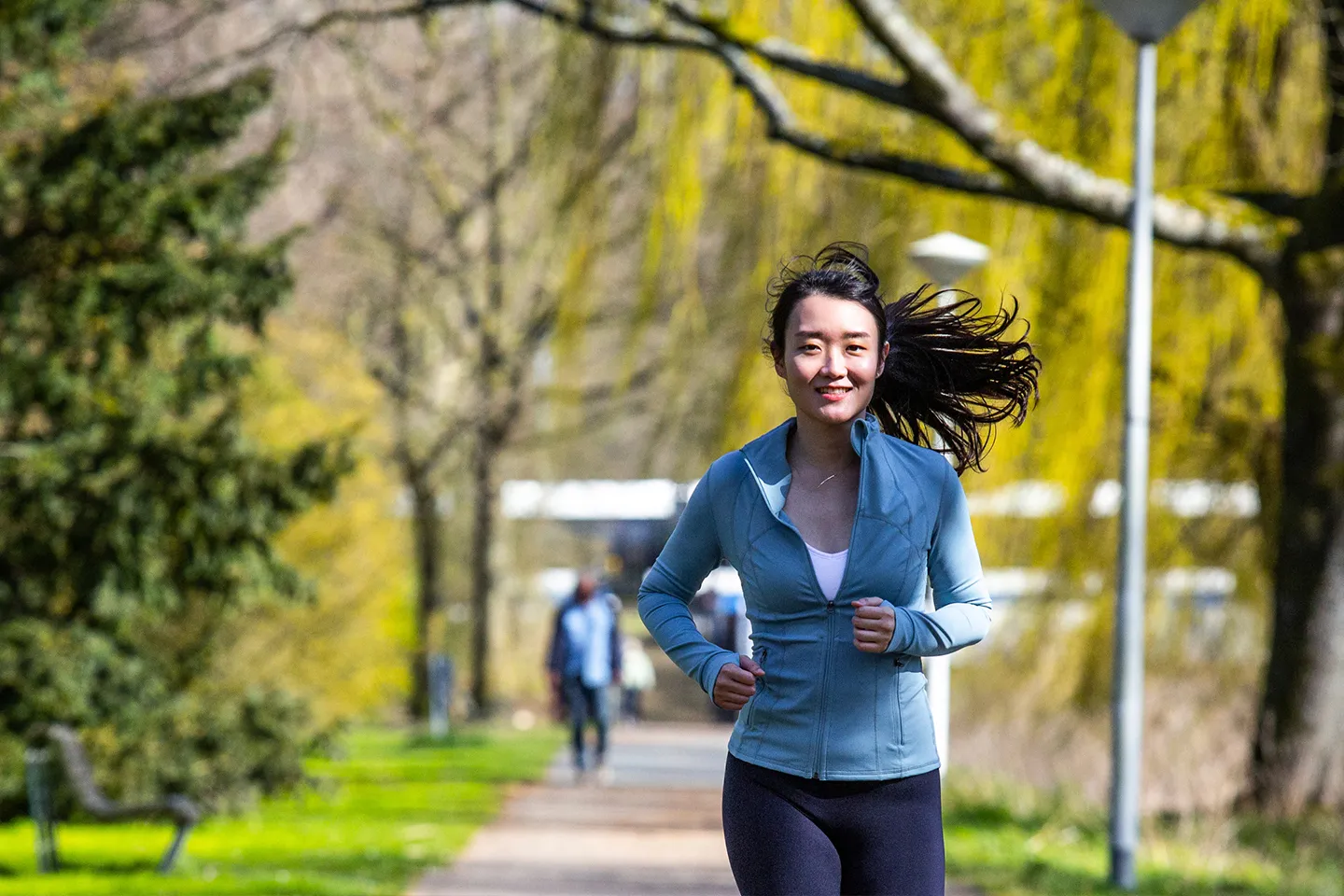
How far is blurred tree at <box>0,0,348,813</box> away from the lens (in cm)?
1088

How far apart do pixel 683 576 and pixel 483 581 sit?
22.4 m

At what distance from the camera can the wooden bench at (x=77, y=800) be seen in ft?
30.0

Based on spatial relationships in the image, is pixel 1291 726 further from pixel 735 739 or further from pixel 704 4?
pixel 735 739

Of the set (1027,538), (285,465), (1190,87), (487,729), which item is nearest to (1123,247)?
(1190,87)

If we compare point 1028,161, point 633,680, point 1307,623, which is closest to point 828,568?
point 1028,161

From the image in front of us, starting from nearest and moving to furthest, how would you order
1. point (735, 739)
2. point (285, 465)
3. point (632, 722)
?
point (735, 739) < point (285, 465) < point (632, 722)

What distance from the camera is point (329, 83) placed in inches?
857

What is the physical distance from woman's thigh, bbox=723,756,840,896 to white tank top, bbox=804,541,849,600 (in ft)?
1.12

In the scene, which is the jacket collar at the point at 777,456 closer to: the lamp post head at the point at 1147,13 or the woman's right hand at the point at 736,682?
the woman's right hand at the point at 736,682

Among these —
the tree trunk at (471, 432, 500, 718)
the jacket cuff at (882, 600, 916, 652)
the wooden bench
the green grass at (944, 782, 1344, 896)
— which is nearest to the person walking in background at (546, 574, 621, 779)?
the green grass at (944, 782, 1344, 896)

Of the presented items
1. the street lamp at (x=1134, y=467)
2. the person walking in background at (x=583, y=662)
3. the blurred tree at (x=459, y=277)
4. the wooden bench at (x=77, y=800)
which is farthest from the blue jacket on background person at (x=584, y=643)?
the blurred tree at (x=459, y=277)

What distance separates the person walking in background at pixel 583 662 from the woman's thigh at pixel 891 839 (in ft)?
37.4

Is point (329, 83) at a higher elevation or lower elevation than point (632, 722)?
higher

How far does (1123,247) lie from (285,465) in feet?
16.5
